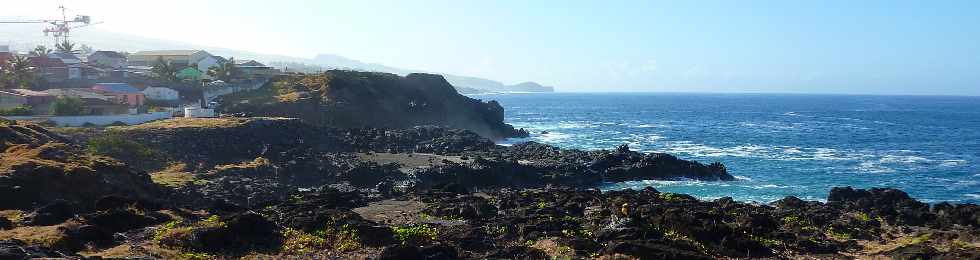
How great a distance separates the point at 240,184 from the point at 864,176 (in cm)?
5044

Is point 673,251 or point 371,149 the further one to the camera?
point 371,149

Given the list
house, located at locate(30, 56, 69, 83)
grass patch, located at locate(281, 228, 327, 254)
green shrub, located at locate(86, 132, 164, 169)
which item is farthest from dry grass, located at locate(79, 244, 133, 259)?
house, located at locate(30, 56, 69, 83)

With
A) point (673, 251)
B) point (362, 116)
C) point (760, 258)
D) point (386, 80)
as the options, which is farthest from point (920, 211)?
point (386, 80)

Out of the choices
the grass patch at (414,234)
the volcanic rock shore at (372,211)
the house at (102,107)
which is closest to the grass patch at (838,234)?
the volcanic rock shore at (372,211)

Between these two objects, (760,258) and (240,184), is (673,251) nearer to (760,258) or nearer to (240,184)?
(760,258)

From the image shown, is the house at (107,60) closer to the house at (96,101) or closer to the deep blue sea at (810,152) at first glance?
the house at (96,101)

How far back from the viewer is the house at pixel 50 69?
77625mm

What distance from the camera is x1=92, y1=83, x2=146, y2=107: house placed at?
66.9m

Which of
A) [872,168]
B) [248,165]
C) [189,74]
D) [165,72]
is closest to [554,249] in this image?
[248,165]

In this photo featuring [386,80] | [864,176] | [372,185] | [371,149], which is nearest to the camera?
[372,185]

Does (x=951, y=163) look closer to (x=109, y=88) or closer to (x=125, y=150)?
(x=125, y=150)

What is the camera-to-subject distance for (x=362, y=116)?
278 feet

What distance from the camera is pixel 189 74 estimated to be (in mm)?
90688

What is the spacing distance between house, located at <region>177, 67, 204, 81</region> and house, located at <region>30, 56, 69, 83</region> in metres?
12.8
